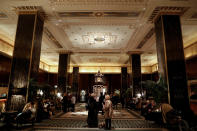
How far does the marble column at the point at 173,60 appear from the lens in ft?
20.1

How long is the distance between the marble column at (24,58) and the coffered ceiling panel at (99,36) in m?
2.67

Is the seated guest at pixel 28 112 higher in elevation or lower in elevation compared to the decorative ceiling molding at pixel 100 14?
lower

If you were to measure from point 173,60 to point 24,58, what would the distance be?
703cm

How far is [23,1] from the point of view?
6488mm

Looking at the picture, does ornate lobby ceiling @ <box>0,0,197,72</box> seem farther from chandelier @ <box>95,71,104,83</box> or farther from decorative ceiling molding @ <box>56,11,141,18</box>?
chandelier @ <box>95,71,104,83</box>

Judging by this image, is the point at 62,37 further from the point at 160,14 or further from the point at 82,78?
the point at 82,78

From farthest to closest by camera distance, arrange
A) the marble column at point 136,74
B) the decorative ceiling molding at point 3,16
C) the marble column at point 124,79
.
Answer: the marble column at point 124,79, the marble column at point 136,74, the decorative ceiling molding at point 3,16

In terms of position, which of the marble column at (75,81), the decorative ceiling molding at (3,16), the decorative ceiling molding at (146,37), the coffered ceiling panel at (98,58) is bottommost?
the marble column at (75,81)

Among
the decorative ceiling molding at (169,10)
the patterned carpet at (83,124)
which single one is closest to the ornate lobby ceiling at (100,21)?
the decorative ceiling molding at (169,10)

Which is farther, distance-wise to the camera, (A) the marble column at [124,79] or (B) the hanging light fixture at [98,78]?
(B) the hanging light fixture at [98,78]

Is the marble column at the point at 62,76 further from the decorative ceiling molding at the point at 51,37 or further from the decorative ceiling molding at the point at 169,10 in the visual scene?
the decorative ceiling molding at the point at 169,10

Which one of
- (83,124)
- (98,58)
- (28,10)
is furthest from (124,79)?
(28,10)

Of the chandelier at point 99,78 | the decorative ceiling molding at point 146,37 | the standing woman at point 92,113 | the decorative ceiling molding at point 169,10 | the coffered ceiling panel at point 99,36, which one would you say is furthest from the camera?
the chandelier at point 99,78

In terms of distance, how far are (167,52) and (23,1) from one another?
7.16m
